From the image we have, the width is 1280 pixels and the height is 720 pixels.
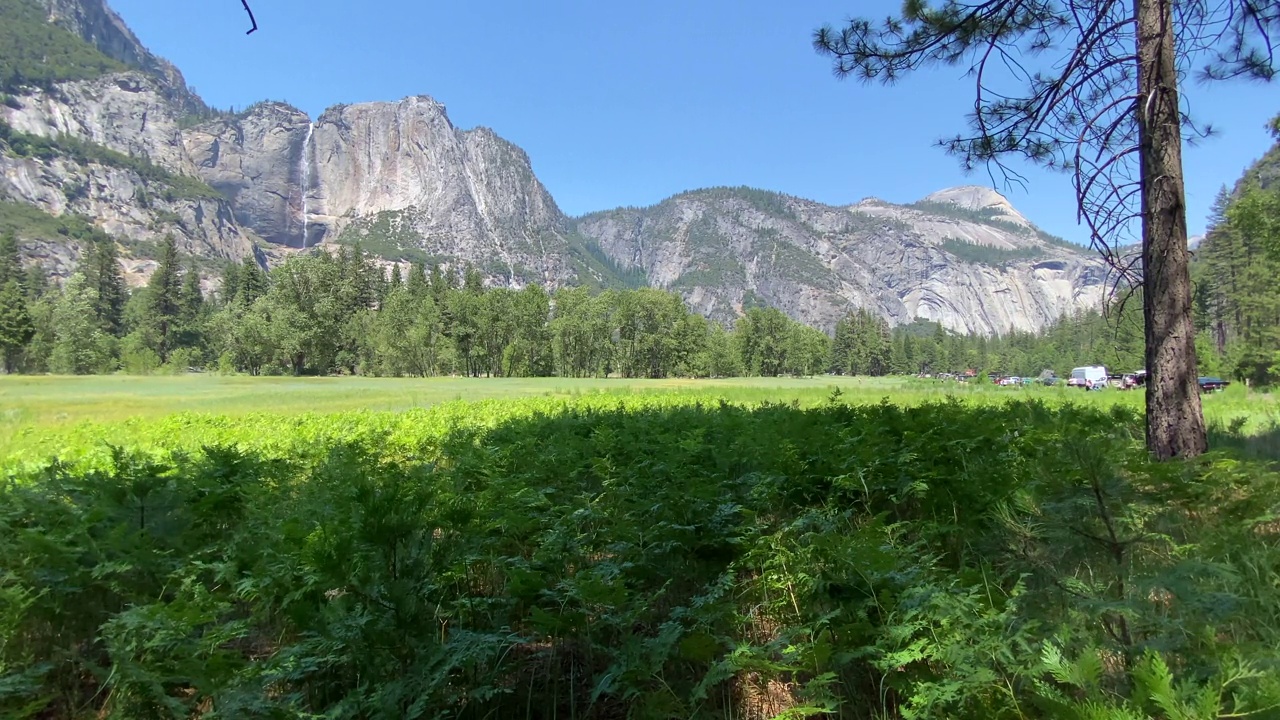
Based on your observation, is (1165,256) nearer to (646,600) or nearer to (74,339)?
(646,600)

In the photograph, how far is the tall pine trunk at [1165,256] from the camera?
536 cm

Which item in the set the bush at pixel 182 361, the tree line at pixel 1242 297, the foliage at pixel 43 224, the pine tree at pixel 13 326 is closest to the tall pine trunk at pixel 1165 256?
the tree line at pixel 1242 297

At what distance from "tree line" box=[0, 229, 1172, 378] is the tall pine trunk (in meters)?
66.0

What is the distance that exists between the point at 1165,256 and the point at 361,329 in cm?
7959

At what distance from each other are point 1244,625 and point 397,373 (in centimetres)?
7185

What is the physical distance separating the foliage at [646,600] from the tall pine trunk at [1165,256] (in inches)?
86.7

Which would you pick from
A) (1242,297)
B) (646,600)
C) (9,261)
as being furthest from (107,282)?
(1242,297)

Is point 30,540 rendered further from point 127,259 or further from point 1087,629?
point 127,259

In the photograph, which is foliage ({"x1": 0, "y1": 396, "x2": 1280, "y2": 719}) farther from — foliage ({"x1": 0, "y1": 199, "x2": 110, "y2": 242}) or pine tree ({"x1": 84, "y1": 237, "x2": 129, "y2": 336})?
foliage ({"x1": 0, "y1": 199, "x2": 110, "y2": 242})

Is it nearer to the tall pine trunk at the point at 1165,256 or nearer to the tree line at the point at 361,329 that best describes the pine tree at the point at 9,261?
the tree line at the point at 361,329

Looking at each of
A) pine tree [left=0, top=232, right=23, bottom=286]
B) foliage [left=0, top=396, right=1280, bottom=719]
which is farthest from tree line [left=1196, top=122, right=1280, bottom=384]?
pine tree [left=0, top=232, right=23, bottom=286]

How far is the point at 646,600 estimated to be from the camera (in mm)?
2727

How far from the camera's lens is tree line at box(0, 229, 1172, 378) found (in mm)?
57594

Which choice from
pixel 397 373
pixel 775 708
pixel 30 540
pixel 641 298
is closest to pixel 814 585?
pixel 775 708
